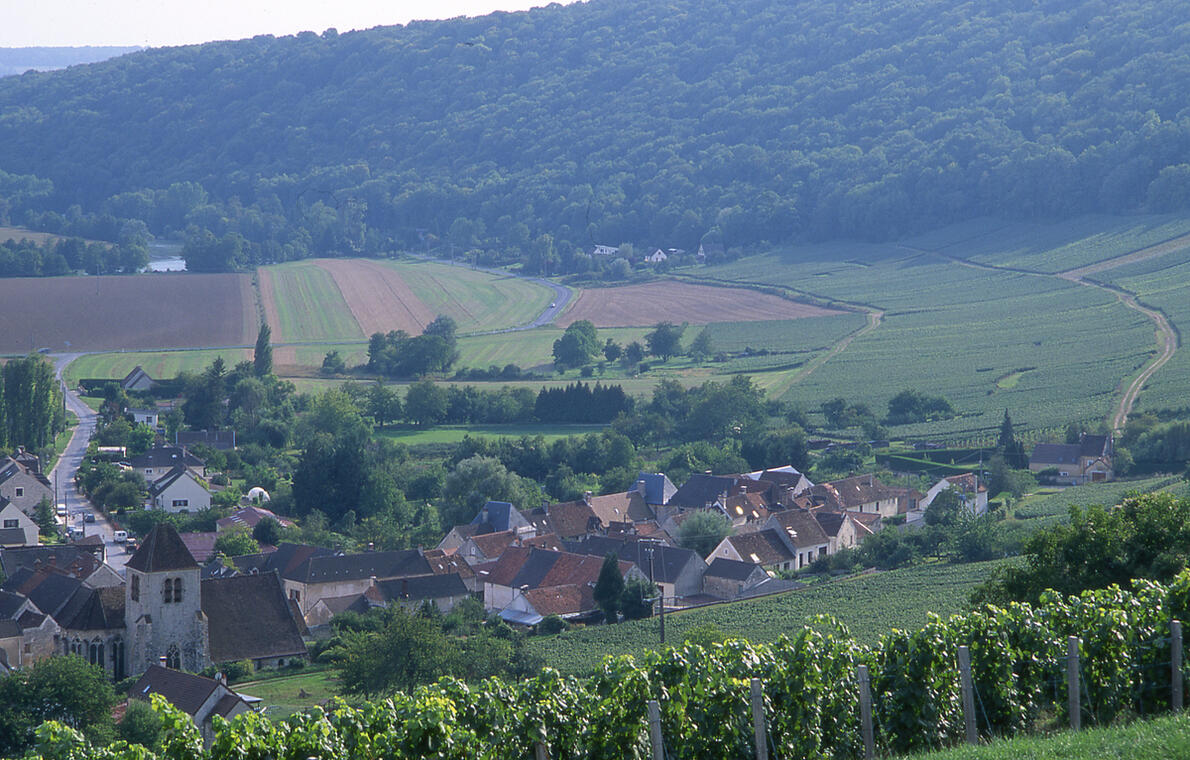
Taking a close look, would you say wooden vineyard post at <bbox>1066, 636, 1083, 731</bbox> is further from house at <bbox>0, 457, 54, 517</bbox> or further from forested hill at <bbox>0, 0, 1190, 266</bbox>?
forested hill at <bbox>0, 0, 1190, 266</bbox>

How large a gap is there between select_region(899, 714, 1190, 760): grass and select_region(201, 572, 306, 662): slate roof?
2466 cm

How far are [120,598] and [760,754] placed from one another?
84.7ft

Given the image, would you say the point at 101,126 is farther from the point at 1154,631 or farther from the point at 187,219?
the point at 1154,631

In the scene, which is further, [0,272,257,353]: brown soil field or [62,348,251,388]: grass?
[0,272,257,353]: brown soil field

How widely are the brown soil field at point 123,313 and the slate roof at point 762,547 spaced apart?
173 feet

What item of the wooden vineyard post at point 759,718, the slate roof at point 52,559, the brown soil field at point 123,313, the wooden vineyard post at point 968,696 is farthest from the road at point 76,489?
the wooden vineyard post at point 968,696

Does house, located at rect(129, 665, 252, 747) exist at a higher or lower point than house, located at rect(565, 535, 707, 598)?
higher

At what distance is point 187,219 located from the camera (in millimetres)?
167625

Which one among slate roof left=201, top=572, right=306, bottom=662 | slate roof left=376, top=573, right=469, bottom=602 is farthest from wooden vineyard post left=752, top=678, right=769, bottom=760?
slate roof left=376, top=573, right=469, bottom=602

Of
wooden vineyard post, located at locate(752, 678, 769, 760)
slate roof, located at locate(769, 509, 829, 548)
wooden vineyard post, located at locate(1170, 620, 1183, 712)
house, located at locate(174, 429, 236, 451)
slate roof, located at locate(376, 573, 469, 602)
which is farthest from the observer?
house, located at locate(174, 429, 236, 451)

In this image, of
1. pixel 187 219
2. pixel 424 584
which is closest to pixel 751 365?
pixel 424 584

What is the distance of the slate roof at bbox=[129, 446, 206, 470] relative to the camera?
56713 millimetres

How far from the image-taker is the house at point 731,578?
40969mm

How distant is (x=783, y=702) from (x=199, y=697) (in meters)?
15.4
